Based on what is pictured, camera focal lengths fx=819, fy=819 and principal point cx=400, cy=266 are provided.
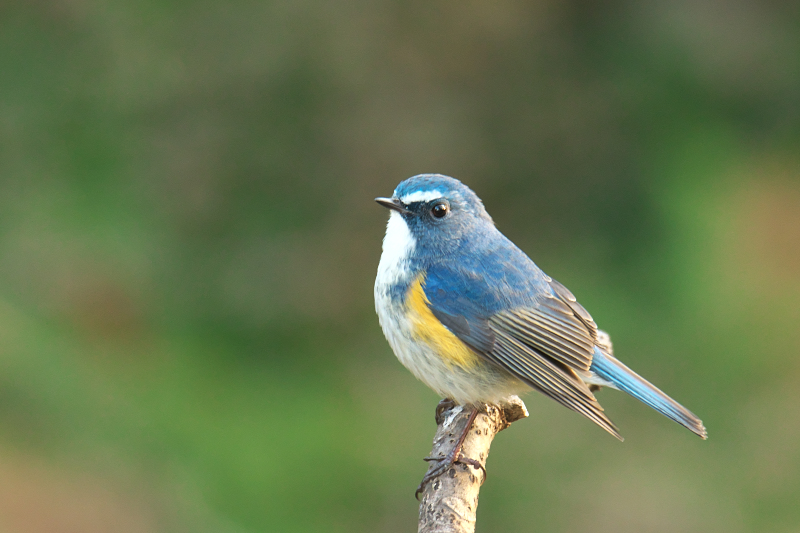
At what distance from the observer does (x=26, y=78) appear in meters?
5.95

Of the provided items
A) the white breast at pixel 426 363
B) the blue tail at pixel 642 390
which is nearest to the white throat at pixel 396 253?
the white breast at pixel 426 363

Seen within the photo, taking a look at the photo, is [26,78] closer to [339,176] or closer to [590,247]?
[339,176]

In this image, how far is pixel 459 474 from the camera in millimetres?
3215

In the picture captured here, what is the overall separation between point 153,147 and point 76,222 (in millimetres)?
910

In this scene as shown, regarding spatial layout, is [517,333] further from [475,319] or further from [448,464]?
[448,464]

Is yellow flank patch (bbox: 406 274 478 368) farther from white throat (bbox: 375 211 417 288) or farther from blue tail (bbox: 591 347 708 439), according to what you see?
blue tail (bbox: 591 347 708 439)

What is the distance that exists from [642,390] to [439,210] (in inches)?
44.4

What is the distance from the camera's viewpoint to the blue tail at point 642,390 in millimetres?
3281

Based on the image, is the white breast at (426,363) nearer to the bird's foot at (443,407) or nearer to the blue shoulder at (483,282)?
the blue shoulder at (483,282)

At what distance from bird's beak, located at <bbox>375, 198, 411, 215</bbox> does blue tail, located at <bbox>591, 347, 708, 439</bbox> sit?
1.02 m

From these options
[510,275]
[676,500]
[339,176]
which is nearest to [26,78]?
[339,176]

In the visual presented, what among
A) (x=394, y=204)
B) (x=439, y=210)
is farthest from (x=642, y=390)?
(x=394, y=204)

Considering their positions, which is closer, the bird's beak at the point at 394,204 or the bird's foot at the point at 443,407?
the bird's beak at the point at 394,204

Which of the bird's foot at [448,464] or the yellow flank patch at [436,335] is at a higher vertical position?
the yellow flank patch at [436,335]
